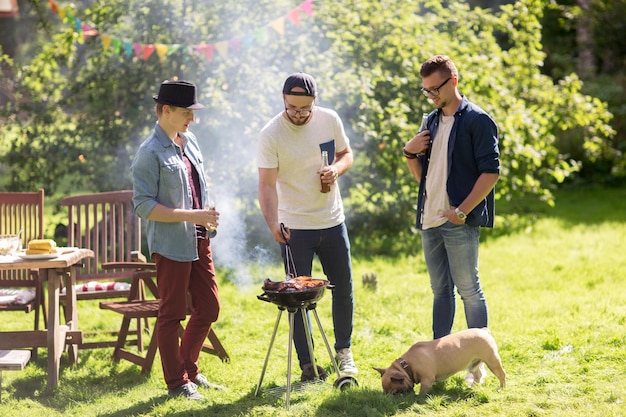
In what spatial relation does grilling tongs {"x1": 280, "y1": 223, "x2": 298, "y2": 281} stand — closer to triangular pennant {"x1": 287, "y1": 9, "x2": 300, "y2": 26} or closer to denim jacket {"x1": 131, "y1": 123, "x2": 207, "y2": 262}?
denim jacket {"x1": 131, "y1": 123, "x2": 207, "y2": 262}

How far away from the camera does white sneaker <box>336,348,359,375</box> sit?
5.26m

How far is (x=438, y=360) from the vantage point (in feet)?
15.5

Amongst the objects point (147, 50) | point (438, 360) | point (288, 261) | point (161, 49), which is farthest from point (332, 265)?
point (147, 50)

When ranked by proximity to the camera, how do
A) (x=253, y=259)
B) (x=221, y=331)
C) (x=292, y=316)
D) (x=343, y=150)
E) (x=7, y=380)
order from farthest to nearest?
(x=253, y=259)
(x=221, y=331)
(x=7, y=380)
(x=343, y=150)
(x=292, y=316)

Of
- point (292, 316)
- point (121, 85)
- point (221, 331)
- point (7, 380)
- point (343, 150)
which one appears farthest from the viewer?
point (121, 85)

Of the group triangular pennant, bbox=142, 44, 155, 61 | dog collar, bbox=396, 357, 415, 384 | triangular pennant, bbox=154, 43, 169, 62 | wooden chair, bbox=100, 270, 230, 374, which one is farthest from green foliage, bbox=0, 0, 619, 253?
dog collar, bbox=396, 357, 415, 384

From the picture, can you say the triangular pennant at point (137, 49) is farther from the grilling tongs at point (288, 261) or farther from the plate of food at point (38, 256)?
the grilling tongs at point (288, 261)

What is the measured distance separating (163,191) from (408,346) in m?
2.31

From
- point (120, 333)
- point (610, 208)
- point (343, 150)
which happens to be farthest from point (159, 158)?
point (610, 208)

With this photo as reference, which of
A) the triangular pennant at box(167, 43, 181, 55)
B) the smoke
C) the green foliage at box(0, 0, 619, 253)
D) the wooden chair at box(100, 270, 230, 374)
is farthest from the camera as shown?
the green foliage at box(0, 0, 619, 253)

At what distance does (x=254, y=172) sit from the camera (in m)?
9.41

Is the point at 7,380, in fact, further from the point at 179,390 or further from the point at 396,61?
the point at 396,61

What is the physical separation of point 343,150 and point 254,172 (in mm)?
4328

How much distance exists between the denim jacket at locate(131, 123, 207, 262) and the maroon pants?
90mm
